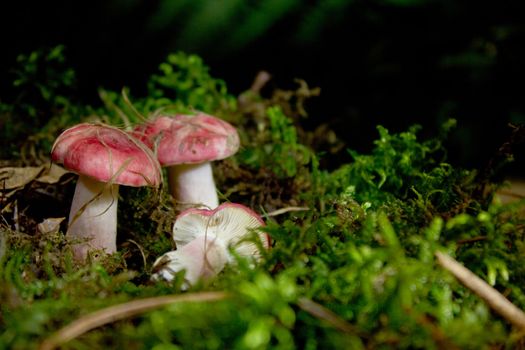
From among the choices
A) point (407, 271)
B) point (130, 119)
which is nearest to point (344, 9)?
point (130, 119)

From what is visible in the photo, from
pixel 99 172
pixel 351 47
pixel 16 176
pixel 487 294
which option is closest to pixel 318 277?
pixel 487 294

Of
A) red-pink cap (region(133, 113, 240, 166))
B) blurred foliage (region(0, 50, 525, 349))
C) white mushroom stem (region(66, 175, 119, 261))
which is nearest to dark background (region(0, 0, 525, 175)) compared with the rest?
blurred foliage (region(0, 50, 525, 349))

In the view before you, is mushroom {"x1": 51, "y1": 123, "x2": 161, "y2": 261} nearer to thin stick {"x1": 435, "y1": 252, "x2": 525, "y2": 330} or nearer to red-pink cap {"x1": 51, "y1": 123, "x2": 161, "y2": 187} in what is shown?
red-pink cap {"x1": 51, "y1": 123, "x2": 161, "y2": 187}

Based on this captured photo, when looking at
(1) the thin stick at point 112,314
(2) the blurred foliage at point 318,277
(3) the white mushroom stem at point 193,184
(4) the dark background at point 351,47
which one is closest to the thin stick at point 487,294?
(2) the blurred foliage at point 318,277

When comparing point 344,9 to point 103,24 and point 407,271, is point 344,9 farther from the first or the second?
point 407,271

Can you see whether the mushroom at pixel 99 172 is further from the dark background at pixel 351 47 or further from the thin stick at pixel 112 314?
the dark background at pixel 351 47

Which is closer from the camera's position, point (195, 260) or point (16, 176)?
point (195, 260)

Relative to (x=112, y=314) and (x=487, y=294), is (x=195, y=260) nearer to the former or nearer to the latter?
(x=112, y=314)
